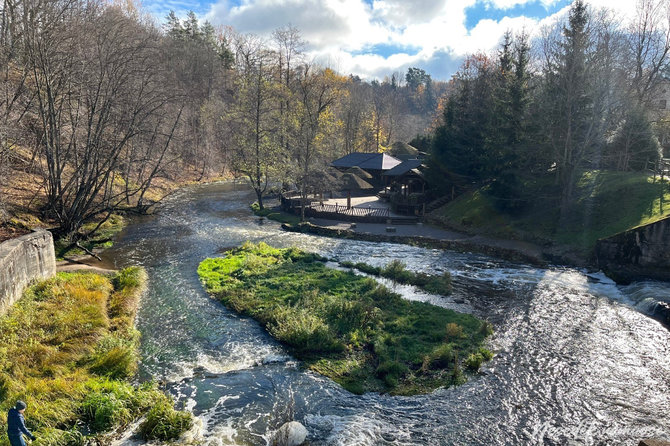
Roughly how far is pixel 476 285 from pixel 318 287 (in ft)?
27.2

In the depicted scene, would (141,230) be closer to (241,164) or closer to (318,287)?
(241,164)

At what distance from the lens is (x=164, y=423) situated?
960 centimetres

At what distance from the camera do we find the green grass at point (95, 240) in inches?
918

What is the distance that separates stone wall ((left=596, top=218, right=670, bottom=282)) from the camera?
66.8ft

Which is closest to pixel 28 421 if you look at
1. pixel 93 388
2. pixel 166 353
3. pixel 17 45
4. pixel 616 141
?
pixel 93 388

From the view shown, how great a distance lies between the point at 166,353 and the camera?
13359 millimetres

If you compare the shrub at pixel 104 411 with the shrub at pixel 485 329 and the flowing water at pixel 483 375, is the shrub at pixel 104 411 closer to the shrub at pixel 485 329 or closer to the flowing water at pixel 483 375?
the flowing water at pixel 483 375

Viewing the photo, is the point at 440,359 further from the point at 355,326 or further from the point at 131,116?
the point at 131,116

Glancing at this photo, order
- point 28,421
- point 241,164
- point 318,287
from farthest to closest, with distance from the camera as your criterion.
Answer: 1. point 241,164
2. point 318,287
3. point 28,421

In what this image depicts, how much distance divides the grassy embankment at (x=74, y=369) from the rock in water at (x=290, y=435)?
7.52 ft

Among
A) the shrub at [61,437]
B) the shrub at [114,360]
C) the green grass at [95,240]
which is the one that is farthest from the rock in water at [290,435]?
the green grass at [95,240]

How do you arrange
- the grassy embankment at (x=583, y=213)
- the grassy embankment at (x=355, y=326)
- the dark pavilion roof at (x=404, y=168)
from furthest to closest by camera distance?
the dark pavilion roof at (x=404, y=168) < the grassy embankment at (x=583, y=213) < the grassy embankment at (x=355, y=326)

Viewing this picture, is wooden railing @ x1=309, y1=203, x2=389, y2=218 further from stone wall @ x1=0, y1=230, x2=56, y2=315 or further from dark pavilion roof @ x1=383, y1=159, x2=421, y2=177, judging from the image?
stone wall @ x1=0, y1=230, x2=56, y2=315

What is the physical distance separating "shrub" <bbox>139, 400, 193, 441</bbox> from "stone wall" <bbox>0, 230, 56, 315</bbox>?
7176mm
